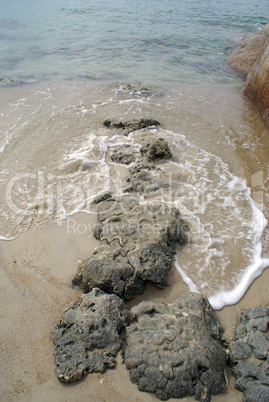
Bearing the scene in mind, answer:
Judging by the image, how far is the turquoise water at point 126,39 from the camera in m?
10.2

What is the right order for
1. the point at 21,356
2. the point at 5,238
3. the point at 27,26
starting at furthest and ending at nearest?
1. the point at 27,26
2. the point at 5,238
3. the point at 21,356

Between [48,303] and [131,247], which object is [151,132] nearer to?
[131,247]

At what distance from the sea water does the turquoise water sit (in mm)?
107

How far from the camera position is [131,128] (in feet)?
21.1

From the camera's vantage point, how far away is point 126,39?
13812mm

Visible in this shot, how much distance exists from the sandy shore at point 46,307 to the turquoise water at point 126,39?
7.64 metres

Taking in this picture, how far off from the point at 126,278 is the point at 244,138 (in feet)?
15.7

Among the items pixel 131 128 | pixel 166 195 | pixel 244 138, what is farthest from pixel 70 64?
pixel 166 195

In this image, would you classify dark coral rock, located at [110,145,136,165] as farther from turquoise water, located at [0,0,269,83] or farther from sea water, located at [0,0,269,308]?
turquoise water, located at [0,0,269,83]

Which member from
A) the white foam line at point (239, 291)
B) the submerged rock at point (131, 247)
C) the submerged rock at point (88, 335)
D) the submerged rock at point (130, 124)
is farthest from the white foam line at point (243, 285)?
the submerged rock at point (130, 124)

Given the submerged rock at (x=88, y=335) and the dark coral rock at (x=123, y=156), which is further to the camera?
the dark coral rock at (x=123, y=156)

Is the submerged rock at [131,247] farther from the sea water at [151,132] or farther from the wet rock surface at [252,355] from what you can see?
the wet rock surface at [252,355]

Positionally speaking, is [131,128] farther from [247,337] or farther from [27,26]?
[27,26]

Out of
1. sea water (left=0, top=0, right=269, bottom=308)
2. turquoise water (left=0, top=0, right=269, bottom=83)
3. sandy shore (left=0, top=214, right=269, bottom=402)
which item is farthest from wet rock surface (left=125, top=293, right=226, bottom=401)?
turquoise water (left=0, top=0, right=269, bottom=83)
